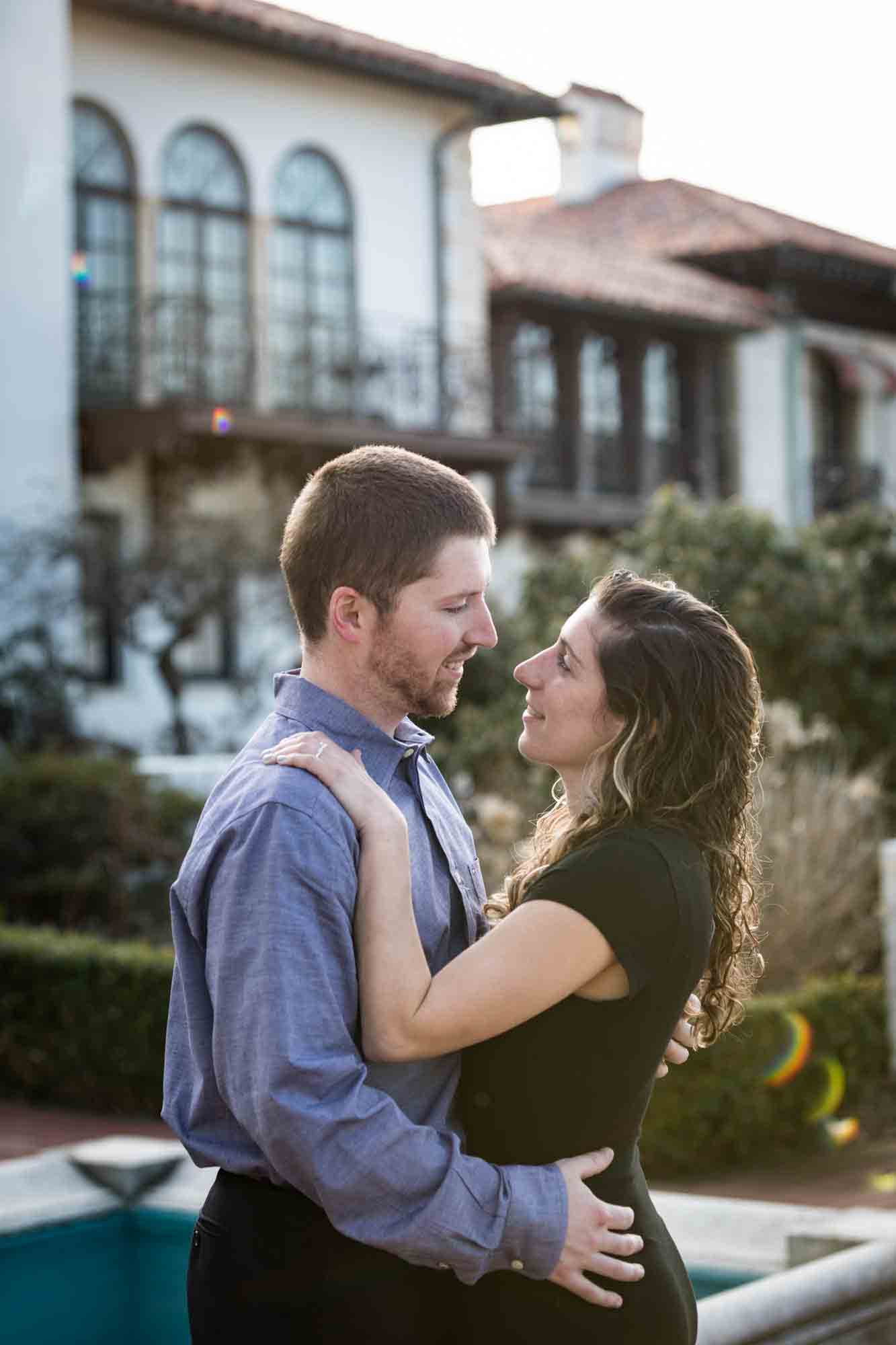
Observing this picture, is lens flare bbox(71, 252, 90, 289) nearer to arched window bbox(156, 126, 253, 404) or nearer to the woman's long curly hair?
arched window bbox(156, 126, 253, 404)

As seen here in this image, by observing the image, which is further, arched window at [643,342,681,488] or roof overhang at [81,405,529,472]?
arched window at [643,342,681,488]

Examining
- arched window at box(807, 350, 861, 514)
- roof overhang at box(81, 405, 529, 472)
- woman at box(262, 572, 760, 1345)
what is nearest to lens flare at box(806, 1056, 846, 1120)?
woman at box(262, 572, 760, 1345)

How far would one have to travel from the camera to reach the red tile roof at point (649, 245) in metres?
23.7

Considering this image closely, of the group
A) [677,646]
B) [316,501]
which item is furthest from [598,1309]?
[316,501]

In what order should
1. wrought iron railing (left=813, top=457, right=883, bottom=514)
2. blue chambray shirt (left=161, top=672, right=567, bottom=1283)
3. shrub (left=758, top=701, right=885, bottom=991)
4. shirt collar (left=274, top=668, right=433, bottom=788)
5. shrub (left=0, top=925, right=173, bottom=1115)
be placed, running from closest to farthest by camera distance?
blue chambray shirt (left=161, top=672, right=567, bottom=1283), shirt collar (left=274, top=668, right=433, bottom=788), shrub (left=0, top=925, right=173, bottom=1115), shrub (left=758, top=701, right=885, bottom=991), wrought iron railing (left=813, top=457, right=883, bottom=514)

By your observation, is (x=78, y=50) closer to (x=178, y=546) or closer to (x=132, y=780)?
(x=178, y=546)

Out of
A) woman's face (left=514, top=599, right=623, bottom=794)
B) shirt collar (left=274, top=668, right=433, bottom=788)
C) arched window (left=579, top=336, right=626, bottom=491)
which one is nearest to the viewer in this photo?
shirt collar (left=274, top=668, right=433, bottom=788)

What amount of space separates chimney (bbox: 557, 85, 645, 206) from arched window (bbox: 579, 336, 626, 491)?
261 inches

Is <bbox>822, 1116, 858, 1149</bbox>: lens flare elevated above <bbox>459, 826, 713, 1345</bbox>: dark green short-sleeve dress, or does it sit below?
below

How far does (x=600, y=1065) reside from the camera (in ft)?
8.18

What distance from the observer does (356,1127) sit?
7.38ft

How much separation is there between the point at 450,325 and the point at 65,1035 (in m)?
13.5

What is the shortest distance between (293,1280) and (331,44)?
17728mm

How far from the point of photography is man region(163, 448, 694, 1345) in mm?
2264
